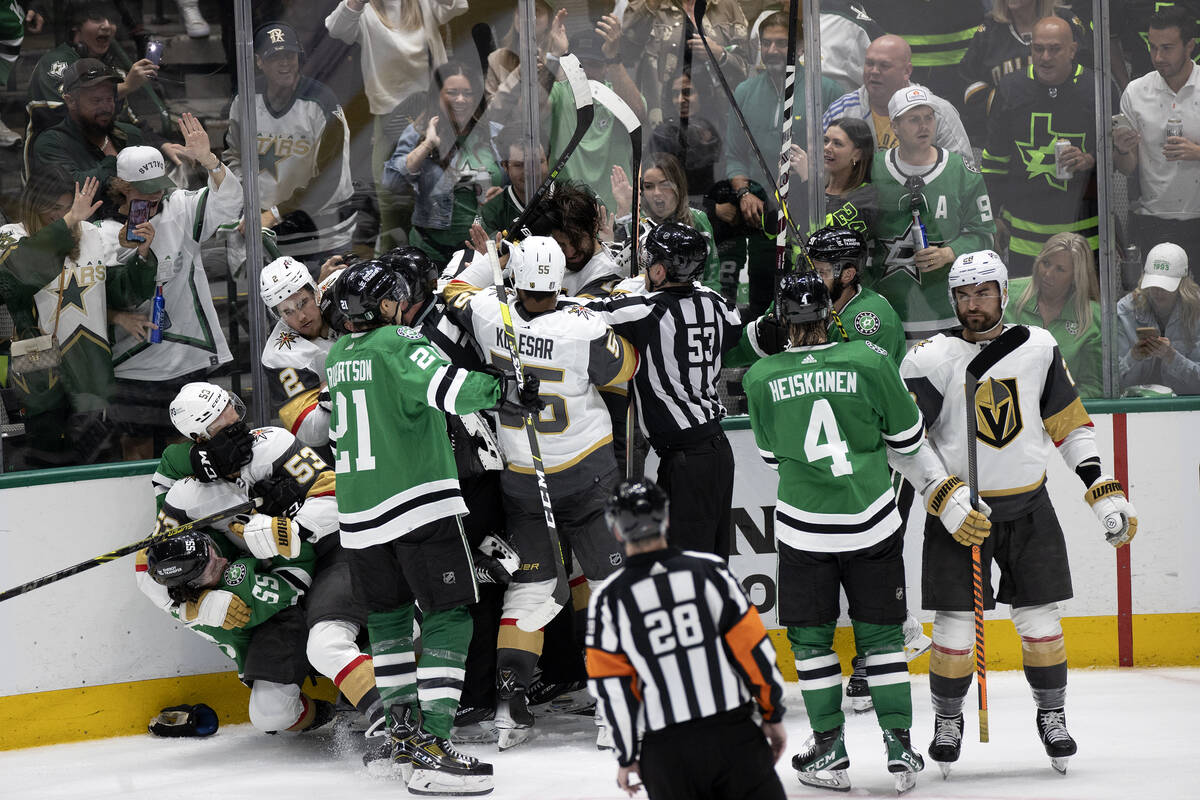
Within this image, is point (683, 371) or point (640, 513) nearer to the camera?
point (640, 513)

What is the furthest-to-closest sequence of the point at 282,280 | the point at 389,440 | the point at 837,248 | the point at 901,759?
1. the point at 282,280
2. the point at 837,248
3. the point at 389,440
4. the point at 901,759

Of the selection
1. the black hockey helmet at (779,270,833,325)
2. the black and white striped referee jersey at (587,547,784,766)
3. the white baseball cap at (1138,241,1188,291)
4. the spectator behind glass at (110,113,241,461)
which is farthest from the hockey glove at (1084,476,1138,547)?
the spectator behind glass at (110,113,241,461)

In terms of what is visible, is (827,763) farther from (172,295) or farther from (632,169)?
(172,295)

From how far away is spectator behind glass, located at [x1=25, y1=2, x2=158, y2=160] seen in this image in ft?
15.9

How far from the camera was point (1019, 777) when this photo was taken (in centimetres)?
392

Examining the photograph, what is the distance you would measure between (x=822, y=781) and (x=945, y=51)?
290 cm

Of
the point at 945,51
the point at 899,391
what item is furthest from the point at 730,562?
the point at 945,51

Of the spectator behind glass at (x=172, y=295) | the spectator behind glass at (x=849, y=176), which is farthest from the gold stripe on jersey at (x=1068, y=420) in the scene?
the spectator behind glass at (x=172, y=295)

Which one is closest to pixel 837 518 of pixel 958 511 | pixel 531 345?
pixel 958 511

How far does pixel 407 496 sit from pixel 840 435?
49.3 inches

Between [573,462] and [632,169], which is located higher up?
[632,169]

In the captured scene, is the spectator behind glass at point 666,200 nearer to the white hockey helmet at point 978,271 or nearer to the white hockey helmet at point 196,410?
the white hockey helmet at point 978,271

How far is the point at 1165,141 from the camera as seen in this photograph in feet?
17.2

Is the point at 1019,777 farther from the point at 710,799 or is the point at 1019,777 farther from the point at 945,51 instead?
the point at 945,51
